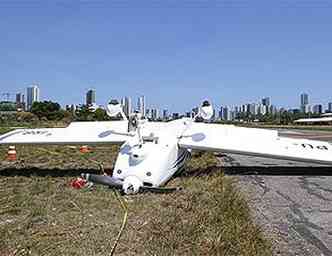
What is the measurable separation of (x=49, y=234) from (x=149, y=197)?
134 inches

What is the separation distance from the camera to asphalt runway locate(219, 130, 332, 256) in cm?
695

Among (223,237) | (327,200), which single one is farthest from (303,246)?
(327,200)

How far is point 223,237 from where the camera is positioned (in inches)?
262

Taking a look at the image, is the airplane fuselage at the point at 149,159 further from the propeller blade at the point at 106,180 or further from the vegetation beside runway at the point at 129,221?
the vegetation beside runway at the point at 129,221

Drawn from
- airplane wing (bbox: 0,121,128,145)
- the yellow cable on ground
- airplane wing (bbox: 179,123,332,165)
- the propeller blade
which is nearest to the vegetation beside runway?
the yellow cable on ground

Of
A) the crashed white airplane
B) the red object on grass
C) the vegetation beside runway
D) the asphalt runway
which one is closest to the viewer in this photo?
the vegetation beside runway

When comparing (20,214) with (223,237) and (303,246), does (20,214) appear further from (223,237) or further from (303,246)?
(303,246)

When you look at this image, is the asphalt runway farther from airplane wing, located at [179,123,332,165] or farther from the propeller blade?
the propeller blade

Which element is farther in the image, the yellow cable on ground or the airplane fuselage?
the airplane fuselage

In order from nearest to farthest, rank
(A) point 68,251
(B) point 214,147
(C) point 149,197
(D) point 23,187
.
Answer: (A) point 68,251 < (C) point 149,197 < (D) point 23,187 < (B) point 214,147

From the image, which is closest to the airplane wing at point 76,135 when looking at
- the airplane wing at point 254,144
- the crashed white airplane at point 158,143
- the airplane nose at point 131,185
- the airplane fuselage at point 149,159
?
the crashed white airplane at point 158,143

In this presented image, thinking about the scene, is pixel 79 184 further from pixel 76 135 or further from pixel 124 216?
pixel 76 135

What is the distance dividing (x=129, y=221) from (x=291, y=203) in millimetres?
3761

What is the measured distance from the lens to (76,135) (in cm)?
1556
